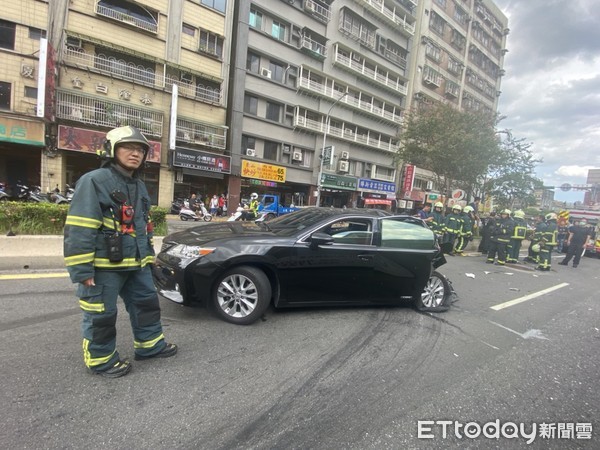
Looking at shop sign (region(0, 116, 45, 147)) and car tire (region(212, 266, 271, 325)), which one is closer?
car tire (region(212, 266, 271, 325))

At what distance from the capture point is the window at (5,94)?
52.9 ft

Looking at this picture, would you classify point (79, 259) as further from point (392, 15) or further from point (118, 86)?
point (392, 15)

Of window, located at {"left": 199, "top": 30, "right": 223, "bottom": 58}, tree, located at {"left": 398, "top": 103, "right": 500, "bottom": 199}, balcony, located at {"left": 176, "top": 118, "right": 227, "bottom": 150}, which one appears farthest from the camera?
window, located at {"left": 199, "top": 30, "right": 223, "bottom": 58}

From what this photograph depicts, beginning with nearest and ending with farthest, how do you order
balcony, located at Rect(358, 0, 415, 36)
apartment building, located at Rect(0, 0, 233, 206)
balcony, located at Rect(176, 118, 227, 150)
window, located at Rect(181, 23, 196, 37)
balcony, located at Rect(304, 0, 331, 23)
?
apartment building, located at Rect(0, 0, 233, 206)
window, located at Rect(181, 23, 196, 37)
balcony, located at Rect(176, 118, 227, 150)
balcony, located at Rect(304, 0, 331, 23)
balcony, located at Rect(358, 0, 415, 36)

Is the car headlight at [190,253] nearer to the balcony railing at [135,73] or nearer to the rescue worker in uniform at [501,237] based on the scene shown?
the rescue worker in uniform at [501,237]

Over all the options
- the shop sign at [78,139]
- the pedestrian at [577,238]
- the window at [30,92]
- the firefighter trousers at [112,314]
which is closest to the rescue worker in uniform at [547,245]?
the pedestrian at [577,238]

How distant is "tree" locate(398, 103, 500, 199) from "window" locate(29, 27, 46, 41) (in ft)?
65.0

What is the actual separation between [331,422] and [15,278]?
5215 millimetres

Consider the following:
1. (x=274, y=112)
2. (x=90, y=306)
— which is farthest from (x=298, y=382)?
(x=274, y=112)

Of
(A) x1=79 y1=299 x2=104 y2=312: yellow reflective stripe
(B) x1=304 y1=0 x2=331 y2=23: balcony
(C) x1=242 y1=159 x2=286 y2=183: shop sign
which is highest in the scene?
(B) x1=304 y1=0 x2=331 y2=23: balcony

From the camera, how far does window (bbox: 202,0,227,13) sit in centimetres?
2159

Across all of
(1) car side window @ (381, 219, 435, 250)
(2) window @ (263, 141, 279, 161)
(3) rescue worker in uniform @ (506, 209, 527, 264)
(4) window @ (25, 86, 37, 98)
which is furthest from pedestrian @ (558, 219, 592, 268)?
(4) window @ (25, 86, 37, 98)

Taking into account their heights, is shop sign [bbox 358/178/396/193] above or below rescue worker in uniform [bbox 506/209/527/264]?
above

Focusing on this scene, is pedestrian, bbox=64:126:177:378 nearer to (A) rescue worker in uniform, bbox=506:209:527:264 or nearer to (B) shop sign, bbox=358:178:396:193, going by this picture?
(A) rescue worker in uniform, bbox=506:209:527:264
